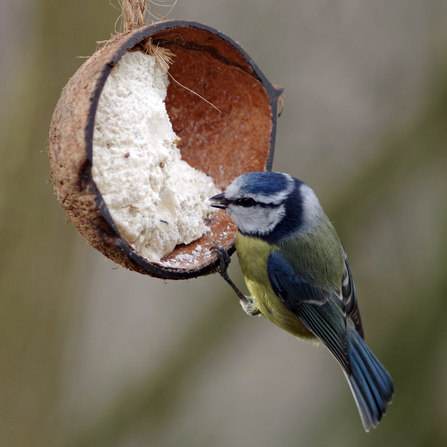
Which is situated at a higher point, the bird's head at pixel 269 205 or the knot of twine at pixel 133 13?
the knot of twine at pixel 133 13

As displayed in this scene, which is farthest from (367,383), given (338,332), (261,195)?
(261,195)

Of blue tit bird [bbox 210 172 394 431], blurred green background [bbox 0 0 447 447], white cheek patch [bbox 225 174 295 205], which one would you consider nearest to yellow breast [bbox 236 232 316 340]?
blue tit bird [bbox 210 172 394 431]

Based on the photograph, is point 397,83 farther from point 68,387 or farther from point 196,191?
point 68,387

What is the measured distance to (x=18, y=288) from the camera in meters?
1.46

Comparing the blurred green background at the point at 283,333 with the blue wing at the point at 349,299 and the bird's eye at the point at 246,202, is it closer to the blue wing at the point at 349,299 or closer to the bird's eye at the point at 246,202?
the blue wing at the point at 349,299

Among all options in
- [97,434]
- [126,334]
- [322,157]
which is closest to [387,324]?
[322,157]

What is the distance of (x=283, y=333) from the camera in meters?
2.08

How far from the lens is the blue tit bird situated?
1171 millimetres

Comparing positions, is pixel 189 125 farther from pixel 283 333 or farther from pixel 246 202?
pixel 283 333

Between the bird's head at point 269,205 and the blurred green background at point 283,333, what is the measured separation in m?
0.56

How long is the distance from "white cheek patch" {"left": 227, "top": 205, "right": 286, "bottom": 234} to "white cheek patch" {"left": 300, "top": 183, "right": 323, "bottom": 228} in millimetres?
70

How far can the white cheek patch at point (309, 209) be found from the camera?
4.03ft

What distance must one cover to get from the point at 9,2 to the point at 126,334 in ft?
4.28

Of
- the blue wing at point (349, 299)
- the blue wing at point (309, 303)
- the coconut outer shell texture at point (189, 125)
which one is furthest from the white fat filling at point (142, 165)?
the blue wing at point (349, 299)
